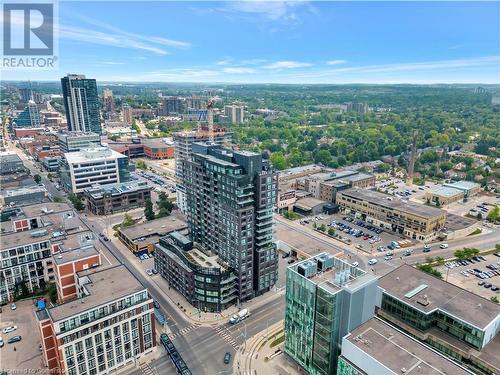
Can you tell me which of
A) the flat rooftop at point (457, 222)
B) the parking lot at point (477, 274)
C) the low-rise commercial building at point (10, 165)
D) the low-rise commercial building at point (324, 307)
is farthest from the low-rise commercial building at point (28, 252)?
the flat rooftop at point (457, 222)

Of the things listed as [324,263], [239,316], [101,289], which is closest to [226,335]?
[239,316]

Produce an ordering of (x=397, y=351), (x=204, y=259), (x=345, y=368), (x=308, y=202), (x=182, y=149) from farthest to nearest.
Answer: (x=308, y=202) → (x=182, y=149) → (x=204, y=259) → (x=345, y=368) → (x=397, y=351)

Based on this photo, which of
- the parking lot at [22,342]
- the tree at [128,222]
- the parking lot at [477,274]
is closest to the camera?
the parking lot at [22,342]

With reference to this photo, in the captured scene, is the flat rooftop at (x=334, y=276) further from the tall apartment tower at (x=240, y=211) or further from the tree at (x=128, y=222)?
the tree at (x=128, y=222)

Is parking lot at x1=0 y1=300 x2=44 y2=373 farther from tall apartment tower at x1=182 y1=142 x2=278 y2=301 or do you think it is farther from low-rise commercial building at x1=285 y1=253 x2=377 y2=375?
low-rise commercial building at x1=285 y1=253 x2=377 y2=375

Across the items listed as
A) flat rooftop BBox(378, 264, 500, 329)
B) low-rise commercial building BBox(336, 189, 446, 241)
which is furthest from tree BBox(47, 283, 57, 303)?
low-rise commercial building BBox(336, 189, 446, 241)

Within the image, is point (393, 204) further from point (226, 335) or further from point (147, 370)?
point (147, 370)

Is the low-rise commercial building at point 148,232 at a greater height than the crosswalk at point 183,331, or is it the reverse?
the low-rise commercial building at point 148,232
